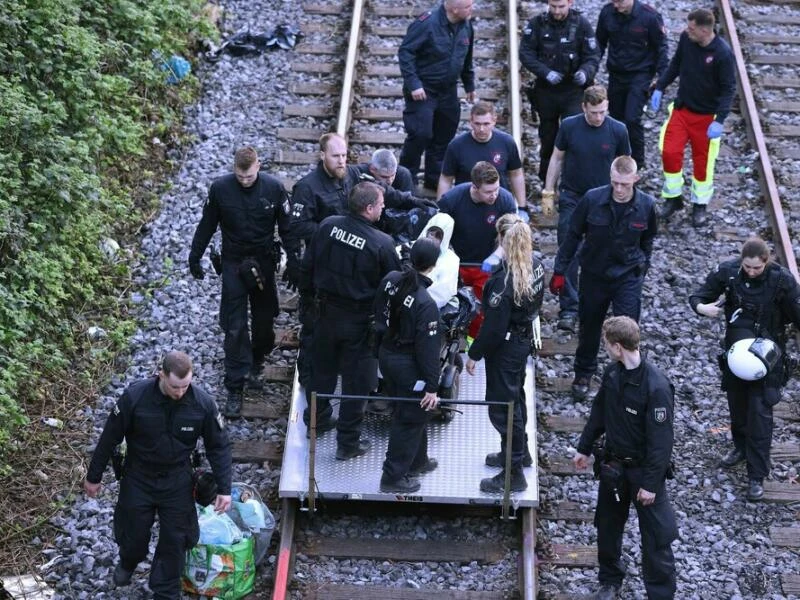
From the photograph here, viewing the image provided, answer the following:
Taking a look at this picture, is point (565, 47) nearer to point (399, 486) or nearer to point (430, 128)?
point (430, 128)

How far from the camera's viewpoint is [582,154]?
11250mm

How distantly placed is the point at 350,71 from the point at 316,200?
175 inches

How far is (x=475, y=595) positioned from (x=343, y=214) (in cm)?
299

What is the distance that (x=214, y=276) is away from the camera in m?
11.9

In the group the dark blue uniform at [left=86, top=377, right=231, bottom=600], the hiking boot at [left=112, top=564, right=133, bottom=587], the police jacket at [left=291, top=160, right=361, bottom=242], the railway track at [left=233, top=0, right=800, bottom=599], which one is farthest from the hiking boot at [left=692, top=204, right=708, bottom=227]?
the hiking boot at [left=112, top=564, right=133, bottom=587]

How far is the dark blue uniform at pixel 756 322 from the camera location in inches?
375

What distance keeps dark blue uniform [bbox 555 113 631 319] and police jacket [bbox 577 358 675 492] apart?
8.76 feet

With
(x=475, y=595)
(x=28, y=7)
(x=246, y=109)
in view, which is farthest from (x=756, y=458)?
(x=28, y=7)

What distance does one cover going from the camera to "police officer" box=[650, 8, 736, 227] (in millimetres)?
12367

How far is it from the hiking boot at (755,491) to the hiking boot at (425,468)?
2394mm

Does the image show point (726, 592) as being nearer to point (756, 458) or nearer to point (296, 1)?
point (756, 458)

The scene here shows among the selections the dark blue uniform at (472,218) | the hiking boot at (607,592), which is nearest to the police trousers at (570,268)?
the dark blue uniform at (472,218)

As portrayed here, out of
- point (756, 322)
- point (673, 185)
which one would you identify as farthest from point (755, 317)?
point (673, 185)

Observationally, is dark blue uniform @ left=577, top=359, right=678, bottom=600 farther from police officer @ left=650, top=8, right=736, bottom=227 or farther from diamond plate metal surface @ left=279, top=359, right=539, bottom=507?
police officer @ left=650, top=8, right=736, bottom=227
